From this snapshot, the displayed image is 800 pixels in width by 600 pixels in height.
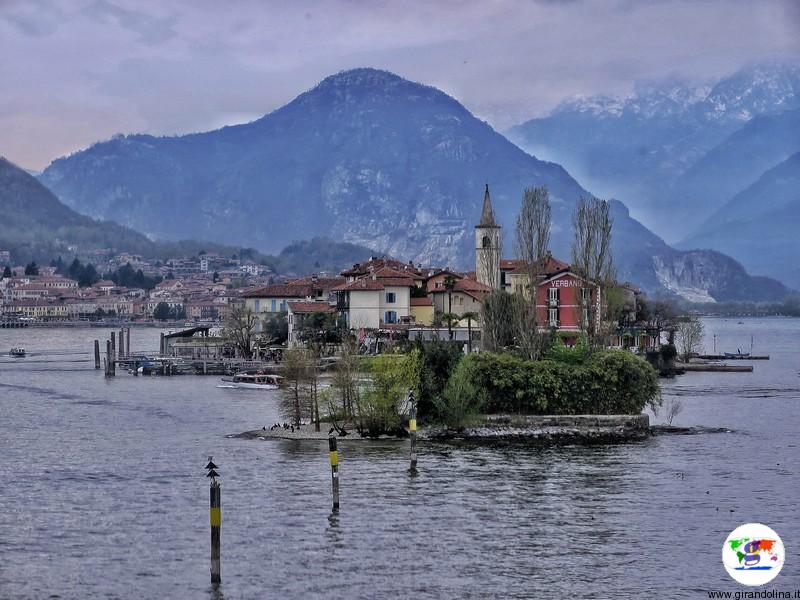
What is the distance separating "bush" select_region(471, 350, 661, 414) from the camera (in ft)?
170

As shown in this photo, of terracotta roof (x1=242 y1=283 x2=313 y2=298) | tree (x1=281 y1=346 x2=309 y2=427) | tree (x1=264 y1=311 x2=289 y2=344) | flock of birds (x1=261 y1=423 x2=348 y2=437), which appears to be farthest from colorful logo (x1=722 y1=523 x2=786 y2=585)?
terracotta roof (x1=242 y1=283 x2=313 y2=298)

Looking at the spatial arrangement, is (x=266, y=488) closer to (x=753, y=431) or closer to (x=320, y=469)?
(x=320, y=469)

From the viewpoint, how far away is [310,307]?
104 meters

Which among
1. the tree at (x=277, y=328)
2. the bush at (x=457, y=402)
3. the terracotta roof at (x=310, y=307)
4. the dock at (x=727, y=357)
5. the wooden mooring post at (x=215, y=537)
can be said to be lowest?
the wooden mooring post at (x=215, y=537)

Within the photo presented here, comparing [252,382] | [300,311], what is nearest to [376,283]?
[300,311]

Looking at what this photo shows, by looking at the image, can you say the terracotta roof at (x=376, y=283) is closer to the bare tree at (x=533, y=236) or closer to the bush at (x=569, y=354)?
the bare tree at (x=533, y=236)

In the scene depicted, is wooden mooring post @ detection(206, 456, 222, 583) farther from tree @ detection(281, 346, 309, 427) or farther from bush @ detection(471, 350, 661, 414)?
tree @ detection(281, 346, 309, 427)

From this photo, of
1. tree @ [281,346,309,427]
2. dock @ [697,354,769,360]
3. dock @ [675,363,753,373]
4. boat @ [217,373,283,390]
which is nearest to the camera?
tree @ [281,346,309,427]

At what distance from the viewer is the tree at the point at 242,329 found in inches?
4166

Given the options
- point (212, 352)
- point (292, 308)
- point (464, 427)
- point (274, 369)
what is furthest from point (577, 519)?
point (212, 352)

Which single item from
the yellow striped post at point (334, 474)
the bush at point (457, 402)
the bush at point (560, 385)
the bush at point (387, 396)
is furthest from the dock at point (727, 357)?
the yellow striped post at point (334, 474)

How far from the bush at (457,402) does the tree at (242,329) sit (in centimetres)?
5515

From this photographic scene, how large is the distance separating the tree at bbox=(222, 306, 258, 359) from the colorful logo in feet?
244

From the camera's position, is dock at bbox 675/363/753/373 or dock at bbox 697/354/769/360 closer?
dock at bbox 675/363/753/373
